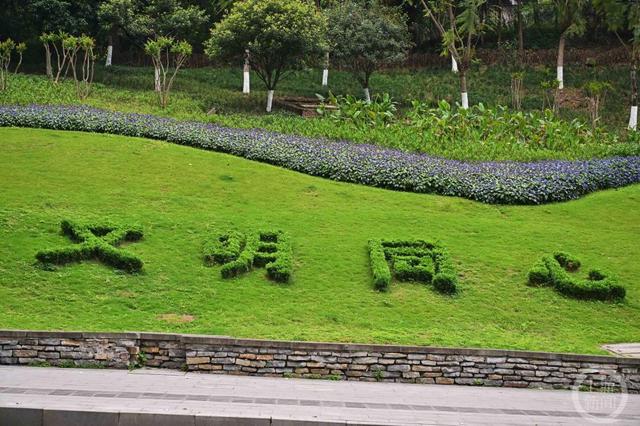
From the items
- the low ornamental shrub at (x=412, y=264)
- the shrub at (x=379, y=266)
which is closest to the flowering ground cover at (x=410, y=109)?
the low ornamental shrub at (x=412, y=264)

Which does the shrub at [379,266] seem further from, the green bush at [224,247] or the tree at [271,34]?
the tree at [271,34]

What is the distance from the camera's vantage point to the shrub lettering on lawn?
51.7 feet

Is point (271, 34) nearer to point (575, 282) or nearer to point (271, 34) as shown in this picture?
point (271, 34)

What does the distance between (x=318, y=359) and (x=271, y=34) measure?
2277 cm

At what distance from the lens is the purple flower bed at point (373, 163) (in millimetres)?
21141

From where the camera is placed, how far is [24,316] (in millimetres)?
13609

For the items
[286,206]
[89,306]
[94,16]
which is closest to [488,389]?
[89,306]

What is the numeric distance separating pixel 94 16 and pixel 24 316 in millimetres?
30012

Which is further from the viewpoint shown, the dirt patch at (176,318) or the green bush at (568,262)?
the green bush at (568,262)

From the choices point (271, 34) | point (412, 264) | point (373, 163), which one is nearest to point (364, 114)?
point (271, 34)

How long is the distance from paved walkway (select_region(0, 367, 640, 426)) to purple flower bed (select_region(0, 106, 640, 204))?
898cm

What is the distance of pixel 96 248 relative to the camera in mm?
15922

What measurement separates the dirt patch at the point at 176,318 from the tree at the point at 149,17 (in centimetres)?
2753

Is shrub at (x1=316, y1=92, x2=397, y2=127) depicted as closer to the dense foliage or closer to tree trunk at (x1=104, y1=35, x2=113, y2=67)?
the dense foliage
